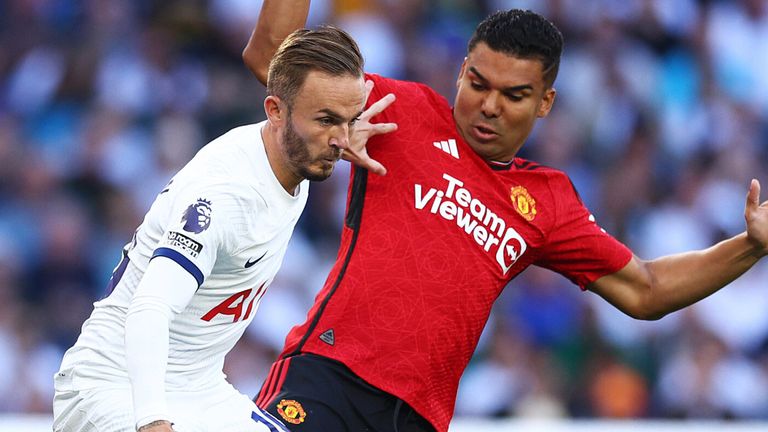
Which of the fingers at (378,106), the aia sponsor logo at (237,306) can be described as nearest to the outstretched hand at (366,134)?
the fingers at (378,106)

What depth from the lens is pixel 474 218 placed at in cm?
553

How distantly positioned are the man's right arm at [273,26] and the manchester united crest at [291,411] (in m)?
1.36

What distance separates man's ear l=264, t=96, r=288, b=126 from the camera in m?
4.72

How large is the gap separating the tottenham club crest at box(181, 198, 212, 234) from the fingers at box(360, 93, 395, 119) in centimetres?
121

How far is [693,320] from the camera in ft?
33.9

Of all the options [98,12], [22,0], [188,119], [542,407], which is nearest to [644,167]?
[542,407]

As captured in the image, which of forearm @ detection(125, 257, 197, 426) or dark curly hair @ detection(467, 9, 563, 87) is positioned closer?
forearm @ detection(125, 257, 197, 426)

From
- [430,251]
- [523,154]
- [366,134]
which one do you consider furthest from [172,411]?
[523,154]

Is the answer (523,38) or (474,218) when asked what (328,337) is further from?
(523,38)

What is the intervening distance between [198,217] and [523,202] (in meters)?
1.80

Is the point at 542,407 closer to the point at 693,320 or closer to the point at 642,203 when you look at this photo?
the point at 693,320

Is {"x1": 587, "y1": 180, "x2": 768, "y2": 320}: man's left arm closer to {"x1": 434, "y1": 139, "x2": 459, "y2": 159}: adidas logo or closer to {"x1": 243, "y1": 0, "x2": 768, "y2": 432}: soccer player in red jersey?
{"x1": 243, "y1": 0, "x2": 768, "y2": 432}: soccer player in red jersey

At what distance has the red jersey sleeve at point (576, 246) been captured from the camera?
571 centimetres

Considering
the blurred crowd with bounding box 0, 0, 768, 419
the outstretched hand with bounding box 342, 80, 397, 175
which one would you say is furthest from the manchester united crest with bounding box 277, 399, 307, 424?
the blurred crowd with bounding box 0, 0, 768, 419
